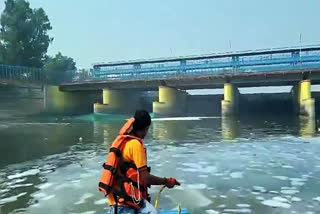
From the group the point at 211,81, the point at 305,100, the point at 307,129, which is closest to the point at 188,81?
the point at 211,81

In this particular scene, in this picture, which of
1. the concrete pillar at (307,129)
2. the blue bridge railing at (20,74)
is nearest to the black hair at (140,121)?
the concrete pillar at (307,129)

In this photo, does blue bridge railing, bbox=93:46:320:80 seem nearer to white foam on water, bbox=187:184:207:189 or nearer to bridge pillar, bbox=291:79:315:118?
bridge pillar, bbox=291:79:315:118

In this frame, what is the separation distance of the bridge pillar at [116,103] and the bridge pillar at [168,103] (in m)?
7.44

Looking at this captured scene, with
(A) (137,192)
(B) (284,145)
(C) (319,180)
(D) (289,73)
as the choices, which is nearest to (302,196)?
(C) (319,180)

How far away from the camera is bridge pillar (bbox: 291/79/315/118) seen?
42.7 meters

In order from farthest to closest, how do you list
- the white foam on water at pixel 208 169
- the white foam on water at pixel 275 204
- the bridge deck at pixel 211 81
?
the bridge deck at pixel 211 81 → the white foam on water at pixel 208 169 → the white foam on water at pixel 275 204

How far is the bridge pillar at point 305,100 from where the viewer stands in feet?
140

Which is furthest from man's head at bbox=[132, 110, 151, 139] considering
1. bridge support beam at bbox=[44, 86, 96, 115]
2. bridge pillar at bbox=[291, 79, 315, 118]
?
bridge support beam at bbox=[44, 86, 96, 115]

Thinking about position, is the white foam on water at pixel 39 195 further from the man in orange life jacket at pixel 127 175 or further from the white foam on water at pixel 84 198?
the man in orange life jacket at pixel 127 175

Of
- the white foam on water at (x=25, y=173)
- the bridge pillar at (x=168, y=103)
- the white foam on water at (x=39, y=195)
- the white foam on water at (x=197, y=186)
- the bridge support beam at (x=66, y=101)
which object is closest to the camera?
the white foam on water at (x=39, y=195)

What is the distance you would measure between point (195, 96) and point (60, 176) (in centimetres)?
5101

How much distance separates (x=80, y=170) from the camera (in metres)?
12.0

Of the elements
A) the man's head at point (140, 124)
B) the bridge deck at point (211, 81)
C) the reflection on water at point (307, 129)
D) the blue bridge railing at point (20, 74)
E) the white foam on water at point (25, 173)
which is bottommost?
the reflection on water at point (307, 129)

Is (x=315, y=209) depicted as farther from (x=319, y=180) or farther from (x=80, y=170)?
(x=80, y=170)
